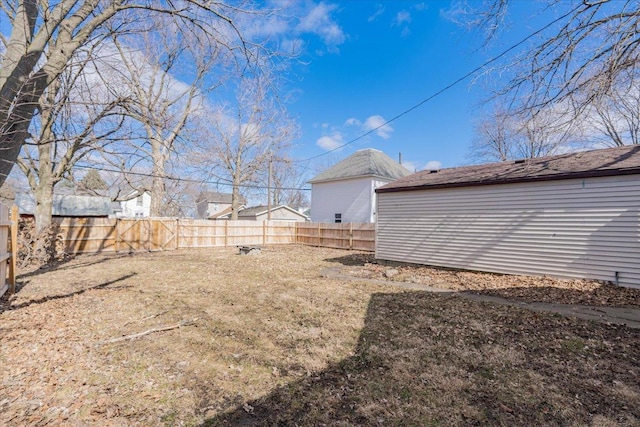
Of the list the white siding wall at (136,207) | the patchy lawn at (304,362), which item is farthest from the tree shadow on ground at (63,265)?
the white siding wall at (136,207)

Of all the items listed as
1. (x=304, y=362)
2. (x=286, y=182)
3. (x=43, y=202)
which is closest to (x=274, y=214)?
(x=286, y=182)

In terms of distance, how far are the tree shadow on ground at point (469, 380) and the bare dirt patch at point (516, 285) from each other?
1750 millimetres

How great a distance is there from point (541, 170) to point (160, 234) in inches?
631

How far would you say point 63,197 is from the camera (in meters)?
20.1

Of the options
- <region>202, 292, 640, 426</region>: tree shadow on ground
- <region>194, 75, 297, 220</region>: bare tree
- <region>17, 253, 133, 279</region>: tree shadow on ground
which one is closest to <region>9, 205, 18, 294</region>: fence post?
<region>17, 253, 133, 279</region>: tree shadow on ground

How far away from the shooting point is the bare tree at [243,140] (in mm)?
21781

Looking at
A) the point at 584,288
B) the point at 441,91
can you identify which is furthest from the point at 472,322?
the point at 441,91

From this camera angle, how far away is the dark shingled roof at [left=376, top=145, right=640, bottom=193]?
6895mm

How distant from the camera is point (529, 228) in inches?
307

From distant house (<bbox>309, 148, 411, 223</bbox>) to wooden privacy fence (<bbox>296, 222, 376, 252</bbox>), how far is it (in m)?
3.09

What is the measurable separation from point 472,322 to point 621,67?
5.35 meters

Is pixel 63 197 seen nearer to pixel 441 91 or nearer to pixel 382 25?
pixel 382 25

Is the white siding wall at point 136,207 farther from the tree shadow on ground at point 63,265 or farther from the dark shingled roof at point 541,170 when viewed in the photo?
the dark shingled roof at point 541,170

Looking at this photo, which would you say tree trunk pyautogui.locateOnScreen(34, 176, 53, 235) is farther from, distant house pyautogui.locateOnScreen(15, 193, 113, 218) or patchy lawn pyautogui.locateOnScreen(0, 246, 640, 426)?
distant house pyautogui.locateOnScreen(15, 193, 113, 218)
